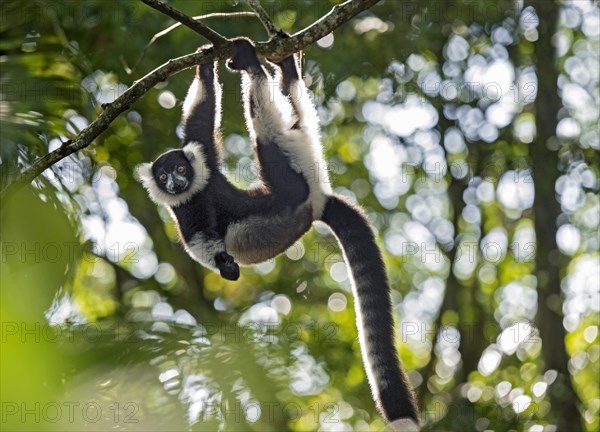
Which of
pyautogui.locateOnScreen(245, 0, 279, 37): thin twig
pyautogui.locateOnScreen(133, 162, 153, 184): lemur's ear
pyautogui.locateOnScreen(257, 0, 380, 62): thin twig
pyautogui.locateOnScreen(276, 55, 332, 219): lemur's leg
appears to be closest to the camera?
pyautogui.locateOnScreen(257, 0, 380, 62): thin twig

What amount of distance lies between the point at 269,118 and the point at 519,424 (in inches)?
203

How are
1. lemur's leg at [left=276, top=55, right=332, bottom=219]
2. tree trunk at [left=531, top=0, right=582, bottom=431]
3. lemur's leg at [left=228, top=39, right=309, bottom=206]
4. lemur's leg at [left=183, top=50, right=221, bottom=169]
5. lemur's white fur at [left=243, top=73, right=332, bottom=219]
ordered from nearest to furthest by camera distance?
1. lemur's leg at [left=228, top=39, right=309, bottom=206]
2. lemur's white fur at [left=243, top=73, right=332, bottom=219]
3. lemur's leg at [left=276, top=55, right=332, bottom=219]
4. lemur's leg at [left=183, top=50, right=221, bottom=169]
5. tree trunk at [left=531, top=0, right=582, bottom=431]

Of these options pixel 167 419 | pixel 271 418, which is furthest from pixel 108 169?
pixel 167 419

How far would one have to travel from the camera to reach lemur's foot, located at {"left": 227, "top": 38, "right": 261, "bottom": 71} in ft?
16.5

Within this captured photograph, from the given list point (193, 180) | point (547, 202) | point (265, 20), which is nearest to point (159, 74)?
point (265, 20)

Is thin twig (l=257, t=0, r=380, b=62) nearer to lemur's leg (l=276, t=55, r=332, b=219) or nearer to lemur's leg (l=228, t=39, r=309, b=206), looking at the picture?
lemur's leg (l=228, t=39, r=309, b=206)

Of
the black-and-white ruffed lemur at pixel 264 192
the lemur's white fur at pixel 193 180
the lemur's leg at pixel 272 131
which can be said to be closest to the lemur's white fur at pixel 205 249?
the black-and-white ruffed lemur at pixel 264 192

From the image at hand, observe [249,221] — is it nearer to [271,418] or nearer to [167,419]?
[167,419]

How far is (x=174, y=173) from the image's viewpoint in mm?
5863

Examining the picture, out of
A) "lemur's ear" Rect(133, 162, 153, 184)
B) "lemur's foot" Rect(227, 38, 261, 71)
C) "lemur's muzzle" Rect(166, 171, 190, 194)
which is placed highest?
"lemur's foot" Rect(227, 38, 261, 71)

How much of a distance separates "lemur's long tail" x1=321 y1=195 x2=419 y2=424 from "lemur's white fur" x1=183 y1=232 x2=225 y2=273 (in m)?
0.78

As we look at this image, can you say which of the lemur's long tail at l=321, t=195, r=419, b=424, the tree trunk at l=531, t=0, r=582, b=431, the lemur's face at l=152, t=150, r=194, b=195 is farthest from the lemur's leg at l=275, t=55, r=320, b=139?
the tree trunk at l=531, t=0, r=582, b=431

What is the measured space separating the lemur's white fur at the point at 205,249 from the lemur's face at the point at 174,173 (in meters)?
0.40

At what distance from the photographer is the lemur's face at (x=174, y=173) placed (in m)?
5.84
